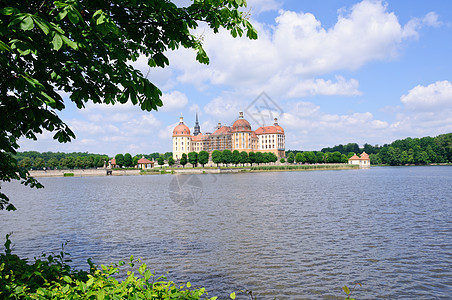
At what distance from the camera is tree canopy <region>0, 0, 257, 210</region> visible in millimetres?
4465

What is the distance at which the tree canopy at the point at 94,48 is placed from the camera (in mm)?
4465

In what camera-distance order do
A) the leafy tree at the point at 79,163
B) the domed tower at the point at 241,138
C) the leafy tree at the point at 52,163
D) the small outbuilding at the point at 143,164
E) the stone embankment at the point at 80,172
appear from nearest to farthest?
the stone embankment at the point at 80,172 < the leafy tree at the point at 79,163 < the leafy tree at the point at 52,163 < the small outbuilding at the point at 143,164 < the domed tower at the point at 241,138

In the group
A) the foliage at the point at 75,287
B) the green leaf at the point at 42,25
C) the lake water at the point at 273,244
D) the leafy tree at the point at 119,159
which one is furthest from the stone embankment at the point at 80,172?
the green leaf at the point at 42,25

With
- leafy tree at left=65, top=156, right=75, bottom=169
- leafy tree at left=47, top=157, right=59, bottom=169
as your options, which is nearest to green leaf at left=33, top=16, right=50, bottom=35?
leafy tree at left=65, top=156, right=75, bottom=169

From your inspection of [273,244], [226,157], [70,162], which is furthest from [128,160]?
[273,244]

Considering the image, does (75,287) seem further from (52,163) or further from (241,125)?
(241,125)

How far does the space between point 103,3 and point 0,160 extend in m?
4.92

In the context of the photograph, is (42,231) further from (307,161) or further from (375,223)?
(307,161)

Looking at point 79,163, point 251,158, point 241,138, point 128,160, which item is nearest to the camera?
point 79,163

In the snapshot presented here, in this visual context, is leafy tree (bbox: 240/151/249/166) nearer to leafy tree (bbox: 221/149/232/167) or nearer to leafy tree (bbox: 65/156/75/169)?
leafy tree (bbox: 221/149/232/167)

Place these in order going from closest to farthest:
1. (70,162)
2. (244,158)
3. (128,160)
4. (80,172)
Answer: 1. (80,172)
2. (70,162)
3. (128,160)
4. (244,158)

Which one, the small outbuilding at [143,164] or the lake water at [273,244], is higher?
the small outbuilding at [143,164]

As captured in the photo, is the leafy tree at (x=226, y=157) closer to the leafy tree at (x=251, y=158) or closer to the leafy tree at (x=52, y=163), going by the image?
the leafy tree at (x=251, y=158)

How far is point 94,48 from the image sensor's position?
5.52m
